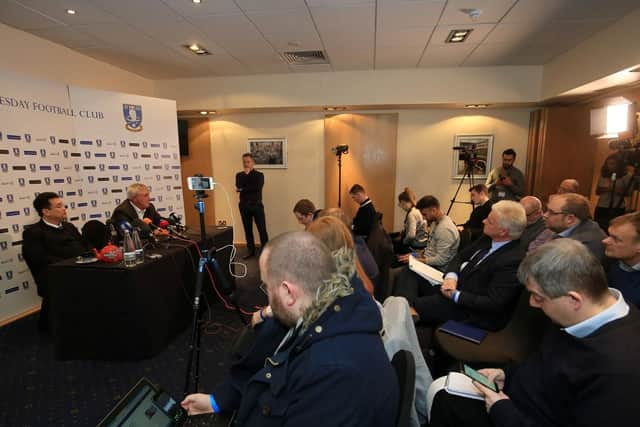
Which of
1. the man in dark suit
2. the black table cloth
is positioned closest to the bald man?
the man in dark suit

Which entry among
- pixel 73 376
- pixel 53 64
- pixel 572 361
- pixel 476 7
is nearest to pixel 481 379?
pixel 572 361

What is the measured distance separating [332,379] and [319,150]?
Answer: 491cm

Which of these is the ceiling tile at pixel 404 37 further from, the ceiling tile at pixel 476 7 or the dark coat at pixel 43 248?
the dark coat at pixel 43 248

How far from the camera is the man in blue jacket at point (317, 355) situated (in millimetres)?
769

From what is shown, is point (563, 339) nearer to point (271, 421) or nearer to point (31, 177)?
point (271, 421)

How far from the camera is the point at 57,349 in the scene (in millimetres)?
2307

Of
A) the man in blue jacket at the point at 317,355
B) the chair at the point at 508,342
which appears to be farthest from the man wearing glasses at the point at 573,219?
the man in blue jacket at the point at 317,355

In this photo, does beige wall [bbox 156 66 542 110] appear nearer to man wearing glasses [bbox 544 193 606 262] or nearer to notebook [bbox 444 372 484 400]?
man wearing glasses [bbox 544 193 606 262]

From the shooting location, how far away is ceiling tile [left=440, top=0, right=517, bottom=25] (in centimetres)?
273

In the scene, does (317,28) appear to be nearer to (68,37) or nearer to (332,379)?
(68,37)

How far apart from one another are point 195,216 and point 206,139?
154 centimetres

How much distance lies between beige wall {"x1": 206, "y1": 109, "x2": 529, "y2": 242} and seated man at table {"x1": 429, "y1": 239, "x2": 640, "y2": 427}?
14.2 feet

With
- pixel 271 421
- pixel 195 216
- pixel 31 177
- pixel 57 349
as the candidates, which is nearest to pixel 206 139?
pixel 195 216

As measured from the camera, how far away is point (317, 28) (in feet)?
10.7
